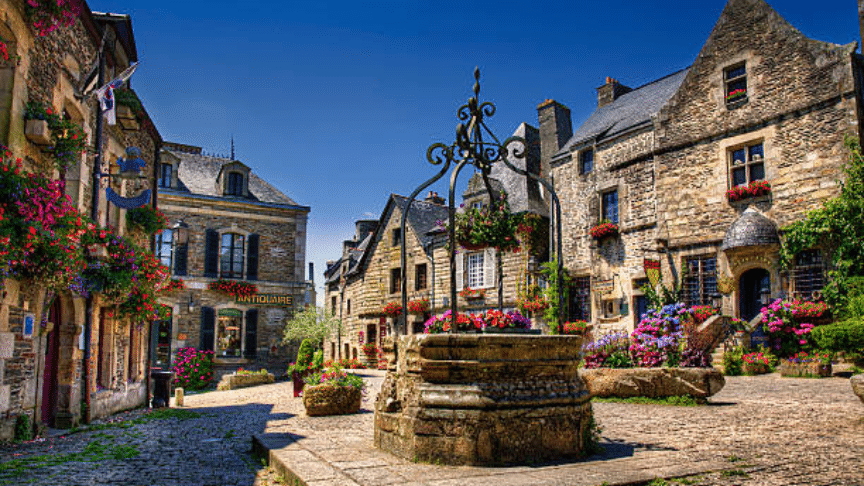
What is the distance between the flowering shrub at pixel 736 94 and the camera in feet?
51.6

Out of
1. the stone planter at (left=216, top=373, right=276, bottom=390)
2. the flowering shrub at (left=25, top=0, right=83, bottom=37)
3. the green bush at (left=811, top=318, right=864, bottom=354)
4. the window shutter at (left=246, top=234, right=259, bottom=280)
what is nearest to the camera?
the flowering shrub at (left=25, top=0, right=83, bottom=37)

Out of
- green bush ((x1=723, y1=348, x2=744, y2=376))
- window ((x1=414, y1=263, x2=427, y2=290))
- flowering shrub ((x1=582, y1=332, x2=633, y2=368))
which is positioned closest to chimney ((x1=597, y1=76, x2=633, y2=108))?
window ((x1=414, y1=263, x2=427, y2=290))

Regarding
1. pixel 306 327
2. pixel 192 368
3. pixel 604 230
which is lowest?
pixel 192 368

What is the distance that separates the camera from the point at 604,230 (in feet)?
60.7

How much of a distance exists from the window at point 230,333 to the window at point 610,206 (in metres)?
13.9

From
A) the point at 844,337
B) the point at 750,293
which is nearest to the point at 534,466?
the point at 844,337

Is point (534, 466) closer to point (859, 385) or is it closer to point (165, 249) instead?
point (859, 385)

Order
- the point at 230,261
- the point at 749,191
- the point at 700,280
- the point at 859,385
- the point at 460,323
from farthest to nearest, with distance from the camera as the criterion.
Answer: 1. the point at 230,261
2. the point at 700,280
3. the point at 749,191
4. the point at 460,323
5. the point at 859,385

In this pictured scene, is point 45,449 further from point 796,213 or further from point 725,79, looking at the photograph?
point 725,79

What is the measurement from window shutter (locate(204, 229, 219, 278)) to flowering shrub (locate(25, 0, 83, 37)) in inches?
633

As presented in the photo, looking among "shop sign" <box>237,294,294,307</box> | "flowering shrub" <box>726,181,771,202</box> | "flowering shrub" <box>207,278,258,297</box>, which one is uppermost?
"flowering shrub" <box>726,181,771,202</box>

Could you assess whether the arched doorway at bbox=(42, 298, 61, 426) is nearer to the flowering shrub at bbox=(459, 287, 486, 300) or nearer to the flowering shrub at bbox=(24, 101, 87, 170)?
the flowering shrub at bbox=(24, 101, 87, 170)

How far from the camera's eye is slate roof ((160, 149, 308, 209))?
24.3 m

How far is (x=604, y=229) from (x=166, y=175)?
1623 centimetres
